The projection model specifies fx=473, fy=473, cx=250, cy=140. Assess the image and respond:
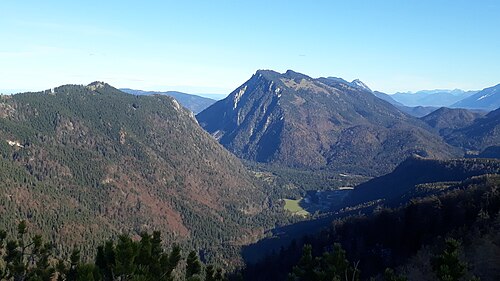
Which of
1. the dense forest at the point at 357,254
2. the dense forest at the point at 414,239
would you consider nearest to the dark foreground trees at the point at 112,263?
the dense forest at the point at 357,254

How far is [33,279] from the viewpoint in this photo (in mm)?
37875

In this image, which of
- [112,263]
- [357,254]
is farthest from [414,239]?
[112,263]

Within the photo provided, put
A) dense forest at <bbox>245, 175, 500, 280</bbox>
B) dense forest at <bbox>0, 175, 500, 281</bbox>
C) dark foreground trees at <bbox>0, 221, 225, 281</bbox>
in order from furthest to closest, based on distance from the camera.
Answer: dense forest at <bbox>245, 175, 500, 280</bbox>, dense forest at <bbox>0, 175, 500, 281</bbox>, dark foreground trees at <bbox>0, 221, 225, 281</bbox>

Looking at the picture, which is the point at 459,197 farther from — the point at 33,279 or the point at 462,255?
the point at 33,279

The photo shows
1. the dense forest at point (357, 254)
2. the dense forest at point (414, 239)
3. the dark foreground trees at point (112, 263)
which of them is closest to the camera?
the dark foreground trees at point (112, 263)

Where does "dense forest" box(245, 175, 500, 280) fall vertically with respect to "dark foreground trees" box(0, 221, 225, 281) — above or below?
below

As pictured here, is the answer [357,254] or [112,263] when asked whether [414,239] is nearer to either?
[357,254]

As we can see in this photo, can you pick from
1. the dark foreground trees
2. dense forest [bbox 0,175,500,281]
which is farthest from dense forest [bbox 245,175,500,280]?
the dark foreground trees

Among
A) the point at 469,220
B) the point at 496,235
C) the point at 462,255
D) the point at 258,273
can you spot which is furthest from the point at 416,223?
the point at 258,273

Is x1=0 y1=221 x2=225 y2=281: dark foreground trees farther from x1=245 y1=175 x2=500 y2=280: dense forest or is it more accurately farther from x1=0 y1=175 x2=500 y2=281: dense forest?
x1=245 y1=175 x2=500 y2=280: dense forest

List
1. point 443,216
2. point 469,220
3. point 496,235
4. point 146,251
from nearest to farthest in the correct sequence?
point 146,251 < point 496,235 < point 469,220 < point 443,216

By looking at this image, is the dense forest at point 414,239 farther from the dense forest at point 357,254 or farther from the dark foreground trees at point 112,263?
the dark foreground trees at point 112,263

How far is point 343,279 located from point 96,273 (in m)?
24.2

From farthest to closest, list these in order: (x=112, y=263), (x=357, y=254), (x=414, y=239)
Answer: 1. (x=357, y=254)
2. (x=414, y=239)
3. (x=112, y=263)
